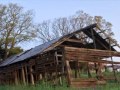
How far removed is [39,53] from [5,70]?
25.7ft

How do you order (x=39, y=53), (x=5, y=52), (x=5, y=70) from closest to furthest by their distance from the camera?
(x=39, y=53), (x=5, y=70), (x=5, y=52)

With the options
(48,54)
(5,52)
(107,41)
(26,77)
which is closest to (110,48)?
(107,41)

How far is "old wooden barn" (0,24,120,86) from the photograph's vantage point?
21273 mm

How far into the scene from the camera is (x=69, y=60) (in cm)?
2133

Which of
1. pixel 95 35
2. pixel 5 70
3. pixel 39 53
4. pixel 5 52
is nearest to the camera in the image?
pixel 39 53

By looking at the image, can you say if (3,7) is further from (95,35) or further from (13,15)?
(95,35)

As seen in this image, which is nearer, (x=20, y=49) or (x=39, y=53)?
(x=39, y=53)

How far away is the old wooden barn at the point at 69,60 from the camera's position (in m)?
21.3

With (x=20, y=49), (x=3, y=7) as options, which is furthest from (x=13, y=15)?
(x=20, y=49)

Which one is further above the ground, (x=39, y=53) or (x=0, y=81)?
(x=39, y=53)

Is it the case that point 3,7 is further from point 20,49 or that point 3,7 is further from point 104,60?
point 104,60

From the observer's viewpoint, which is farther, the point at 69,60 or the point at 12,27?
the point at 12,27

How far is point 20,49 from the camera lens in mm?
47656

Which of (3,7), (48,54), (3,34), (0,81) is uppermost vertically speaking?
(3,7)
